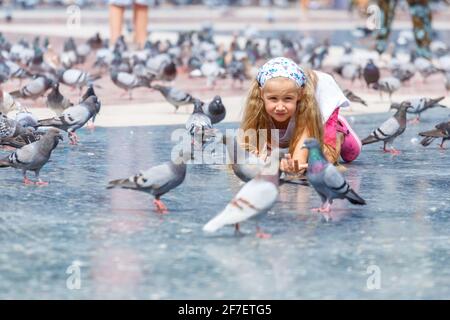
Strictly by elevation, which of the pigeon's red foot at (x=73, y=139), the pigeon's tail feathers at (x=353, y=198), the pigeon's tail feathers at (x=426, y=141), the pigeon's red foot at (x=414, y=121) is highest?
the pigeon's red foot at (x=414, y=121)

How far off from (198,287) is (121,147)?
4.72 metres

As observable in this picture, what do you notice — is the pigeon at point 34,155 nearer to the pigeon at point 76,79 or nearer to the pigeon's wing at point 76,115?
the pigeon's wing at point 76,115

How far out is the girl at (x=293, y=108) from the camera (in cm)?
784

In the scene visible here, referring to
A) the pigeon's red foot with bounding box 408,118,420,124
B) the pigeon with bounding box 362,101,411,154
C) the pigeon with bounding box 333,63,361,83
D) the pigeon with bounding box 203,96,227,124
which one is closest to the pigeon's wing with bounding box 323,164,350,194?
the pigeon with bounding box 362,101,411,154

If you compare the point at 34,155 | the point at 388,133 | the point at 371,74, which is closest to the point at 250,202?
the point at 34,155

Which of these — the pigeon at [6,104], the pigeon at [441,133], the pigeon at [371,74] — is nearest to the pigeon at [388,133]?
the pigeon at [441,133]

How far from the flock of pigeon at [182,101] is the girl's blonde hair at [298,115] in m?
0.21

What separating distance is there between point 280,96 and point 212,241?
169cm

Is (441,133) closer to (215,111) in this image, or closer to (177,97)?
(215,111)

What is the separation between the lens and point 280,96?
7.85 meters

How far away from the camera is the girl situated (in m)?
7.84

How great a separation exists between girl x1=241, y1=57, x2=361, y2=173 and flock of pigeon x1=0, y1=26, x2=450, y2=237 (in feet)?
0.62
